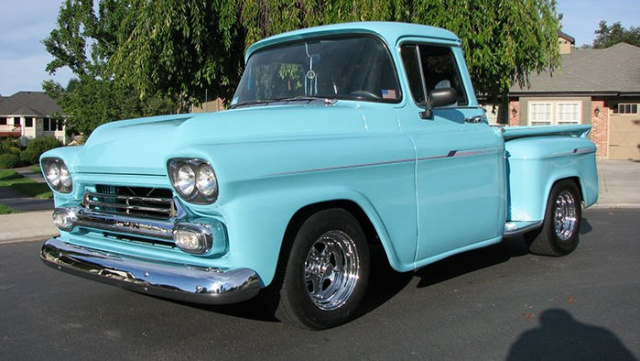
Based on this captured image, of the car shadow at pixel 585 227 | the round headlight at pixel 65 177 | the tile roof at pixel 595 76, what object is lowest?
the car shadow at pixel 585 227

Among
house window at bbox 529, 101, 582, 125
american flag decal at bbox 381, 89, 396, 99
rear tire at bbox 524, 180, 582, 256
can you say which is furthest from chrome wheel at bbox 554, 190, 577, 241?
house window at bbox 529, 101, 582, 125

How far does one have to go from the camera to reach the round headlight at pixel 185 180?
3.53m

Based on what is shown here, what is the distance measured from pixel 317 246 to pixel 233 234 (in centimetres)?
83

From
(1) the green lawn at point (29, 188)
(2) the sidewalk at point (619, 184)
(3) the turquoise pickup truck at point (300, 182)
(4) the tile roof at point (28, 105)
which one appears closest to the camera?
(3) the turquoise pickup truck at point (300, 182)

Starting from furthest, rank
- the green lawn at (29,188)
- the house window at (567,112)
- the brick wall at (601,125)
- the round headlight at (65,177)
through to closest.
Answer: the house window at (567,112) < the brick wall at (601,125) < the green lawn at (29,188) < the round headlight at (65,177)

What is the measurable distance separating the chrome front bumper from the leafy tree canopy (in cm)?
614

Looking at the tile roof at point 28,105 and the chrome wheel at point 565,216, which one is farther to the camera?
the tile roof at point 28,105

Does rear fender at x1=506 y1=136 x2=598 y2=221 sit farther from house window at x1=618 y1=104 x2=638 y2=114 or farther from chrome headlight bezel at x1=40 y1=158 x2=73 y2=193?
house window at x1=618 y1=104 x2=638 y2=114

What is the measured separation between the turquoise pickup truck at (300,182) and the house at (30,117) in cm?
5859

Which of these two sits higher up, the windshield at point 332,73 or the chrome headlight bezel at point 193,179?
the windshield at point 332,73

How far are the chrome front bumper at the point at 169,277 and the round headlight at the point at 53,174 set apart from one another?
0.67 m

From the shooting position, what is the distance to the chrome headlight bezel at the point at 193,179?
11.4 ft

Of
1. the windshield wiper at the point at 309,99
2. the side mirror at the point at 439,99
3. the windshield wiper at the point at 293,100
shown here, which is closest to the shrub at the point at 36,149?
the windshield wiper at the point at 293,100

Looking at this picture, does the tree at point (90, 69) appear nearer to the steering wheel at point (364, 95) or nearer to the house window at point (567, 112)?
the house window at point (567, 112)
